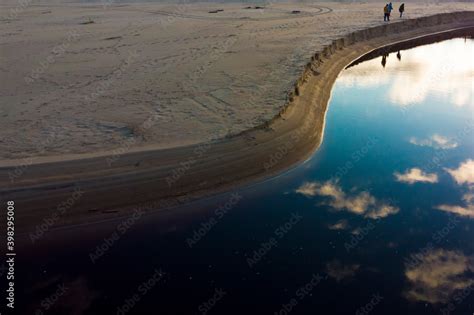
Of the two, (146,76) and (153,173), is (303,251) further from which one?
(146,76)

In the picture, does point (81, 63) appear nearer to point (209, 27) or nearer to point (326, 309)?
point (209, 27)

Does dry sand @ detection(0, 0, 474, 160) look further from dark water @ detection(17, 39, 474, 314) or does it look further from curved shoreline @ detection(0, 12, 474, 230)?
dark water @ detection(17, 39, 474, 314)

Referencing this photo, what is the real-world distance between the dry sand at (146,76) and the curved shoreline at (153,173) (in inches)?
21.2

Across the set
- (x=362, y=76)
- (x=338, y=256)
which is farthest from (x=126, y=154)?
(x=362, y=76)

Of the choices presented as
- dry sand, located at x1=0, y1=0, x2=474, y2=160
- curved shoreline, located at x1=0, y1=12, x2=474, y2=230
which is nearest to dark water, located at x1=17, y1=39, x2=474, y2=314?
curved shoreline, located at x1=0, y1=12, x2=474, y2=230

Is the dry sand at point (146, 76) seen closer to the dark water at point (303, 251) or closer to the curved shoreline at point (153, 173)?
the curved shoreline at point (153, 173)

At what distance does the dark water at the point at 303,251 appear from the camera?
701cm

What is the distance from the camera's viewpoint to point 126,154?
10.6 meters

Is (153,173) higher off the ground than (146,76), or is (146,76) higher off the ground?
(146,76)

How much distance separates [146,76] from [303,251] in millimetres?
11380

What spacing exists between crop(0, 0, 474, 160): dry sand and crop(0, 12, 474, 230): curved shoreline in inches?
21.2

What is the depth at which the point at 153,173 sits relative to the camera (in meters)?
10.1

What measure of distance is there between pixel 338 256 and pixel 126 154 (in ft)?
19.5

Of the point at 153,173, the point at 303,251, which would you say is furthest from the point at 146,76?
the point at 303,251
